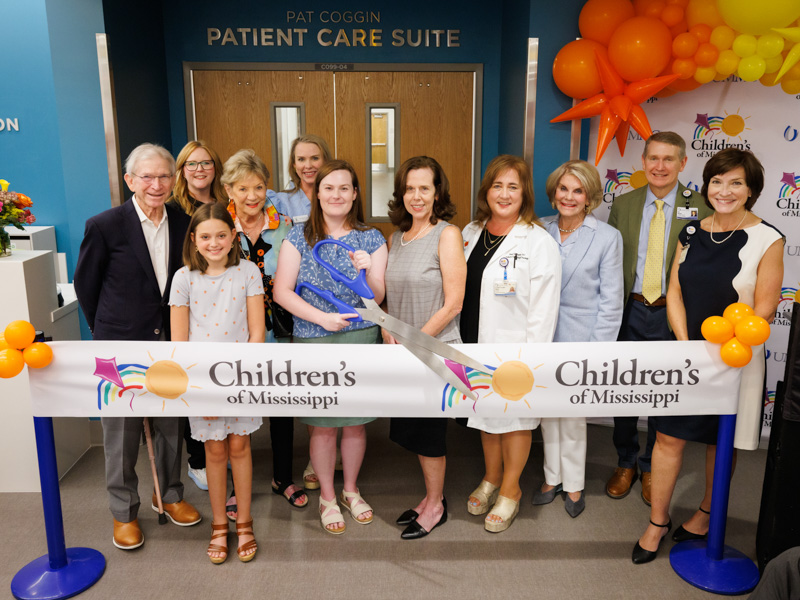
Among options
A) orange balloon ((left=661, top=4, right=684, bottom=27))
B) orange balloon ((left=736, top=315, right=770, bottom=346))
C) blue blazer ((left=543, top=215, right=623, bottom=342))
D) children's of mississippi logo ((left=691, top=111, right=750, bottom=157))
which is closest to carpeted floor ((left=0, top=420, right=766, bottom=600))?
blue blazer ((left=543, top=215, right=623, bottom=342))

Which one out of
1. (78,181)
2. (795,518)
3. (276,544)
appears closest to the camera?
(795,518)

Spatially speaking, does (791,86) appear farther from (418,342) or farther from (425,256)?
(418,342)

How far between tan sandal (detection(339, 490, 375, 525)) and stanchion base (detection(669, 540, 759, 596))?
128 centimetres

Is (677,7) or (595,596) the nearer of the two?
(595,596)

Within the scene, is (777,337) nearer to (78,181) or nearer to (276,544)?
(276,544)

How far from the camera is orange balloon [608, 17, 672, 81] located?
313 centimetres

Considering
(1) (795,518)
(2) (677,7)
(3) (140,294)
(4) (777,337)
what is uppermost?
(2) (677,7)

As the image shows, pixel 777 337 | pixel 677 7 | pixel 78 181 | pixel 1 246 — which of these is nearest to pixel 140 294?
pixel 1 246

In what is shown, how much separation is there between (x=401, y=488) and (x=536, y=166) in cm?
192

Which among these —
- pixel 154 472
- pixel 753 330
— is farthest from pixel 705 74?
pixel 154 472

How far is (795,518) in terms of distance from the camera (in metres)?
2.36

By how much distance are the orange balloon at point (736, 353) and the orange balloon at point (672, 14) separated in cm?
171

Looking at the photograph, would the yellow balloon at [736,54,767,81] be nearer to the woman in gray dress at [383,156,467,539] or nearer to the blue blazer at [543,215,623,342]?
the blue blazer at [543,215,623,342]

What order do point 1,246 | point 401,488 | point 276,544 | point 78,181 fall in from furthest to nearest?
point 78,181 < point 401,488 < point 1,246 < point 276,544
